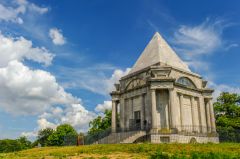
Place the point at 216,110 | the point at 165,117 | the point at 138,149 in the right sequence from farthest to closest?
the point at 216,110 < the point at 165,117 < the point at 138,149

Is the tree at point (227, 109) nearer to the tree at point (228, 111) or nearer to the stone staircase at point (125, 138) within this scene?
the tree at point (228, 111)

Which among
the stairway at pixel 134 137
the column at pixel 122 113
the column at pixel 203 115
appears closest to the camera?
the stairway at pixel 134 137

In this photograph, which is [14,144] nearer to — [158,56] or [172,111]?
[158,56]

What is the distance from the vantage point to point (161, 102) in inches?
1182

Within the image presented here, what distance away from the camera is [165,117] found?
2961cm

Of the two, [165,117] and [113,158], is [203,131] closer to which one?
[165,117]

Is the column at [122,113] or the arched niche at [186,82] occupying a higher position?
the arched niche at [186,82]

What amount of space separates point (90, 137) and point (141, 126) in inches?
245

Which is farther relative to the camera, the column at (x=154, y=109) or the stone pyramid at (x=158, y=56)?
the stone pyramid at (x=158, y=56)

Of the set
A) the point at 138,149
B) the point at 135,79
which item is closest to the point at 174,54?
the point at 135,79

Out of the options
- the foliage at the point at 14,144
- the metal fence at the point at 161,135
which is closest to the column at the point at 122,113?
the metal fence at the point at 161,135

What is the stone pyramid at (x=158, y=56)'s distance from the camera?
107 ft

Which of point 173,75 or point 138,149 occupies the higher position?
point 173,75

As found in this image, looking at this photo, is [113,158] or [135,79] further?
[135,79]
